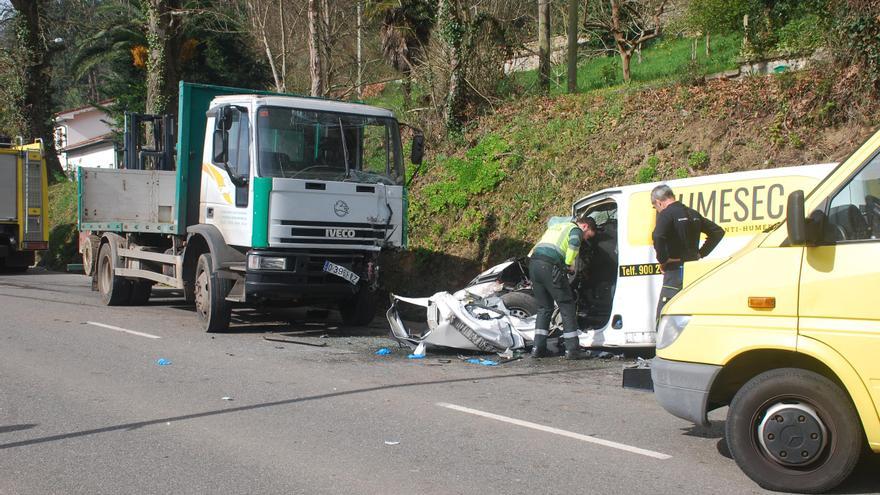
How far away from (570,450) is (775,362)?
1.52 meters

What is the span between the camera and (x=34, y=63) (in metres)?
31.6

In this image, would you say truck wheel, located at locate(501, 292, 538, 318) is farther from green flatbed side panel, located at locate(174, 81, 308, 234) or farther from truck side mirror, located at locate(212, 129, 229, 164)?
green flatbed side panel, located at locate(174, 81, 308, 234)

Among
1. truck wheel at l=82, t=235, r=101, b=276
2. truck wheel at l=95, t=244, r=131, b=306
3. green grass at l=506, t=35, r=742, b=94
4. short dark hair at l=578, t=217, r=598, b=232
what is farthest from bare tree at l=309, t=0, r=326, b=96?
short dark hair at l=578, t=217, r=598, b=232

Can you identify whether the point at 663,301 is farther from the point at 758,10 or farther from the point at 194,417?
the point at 758,10

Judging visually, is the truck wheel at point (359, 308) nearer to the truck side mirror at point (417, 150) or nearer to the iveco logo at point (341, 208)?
the iveco logo at point (341, 208)

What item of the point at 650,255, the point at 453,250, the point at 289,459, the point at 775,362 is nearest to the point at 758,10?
the point at 453,250

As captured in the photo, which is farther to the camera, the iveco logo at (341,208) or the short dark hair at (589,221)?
the iveco logo at (341,208)

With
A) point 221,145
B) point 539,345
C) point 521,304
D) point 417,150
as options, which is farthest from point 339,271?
point 539,345

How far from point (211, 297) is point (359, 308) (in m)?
2.23

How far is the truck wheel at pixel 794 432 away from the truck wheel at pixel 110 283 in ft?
39.1

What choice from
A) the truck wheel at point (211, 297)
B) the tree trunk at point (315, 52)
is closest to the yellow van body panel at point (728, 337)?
the truck wheel at point (211, 297)

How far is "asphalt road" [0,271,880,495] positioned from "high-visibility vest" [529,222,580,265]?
3.91ft

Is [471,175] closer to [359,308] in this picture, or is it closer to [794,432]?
[359,308]

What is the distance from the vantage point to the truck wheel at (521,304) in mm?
10438
